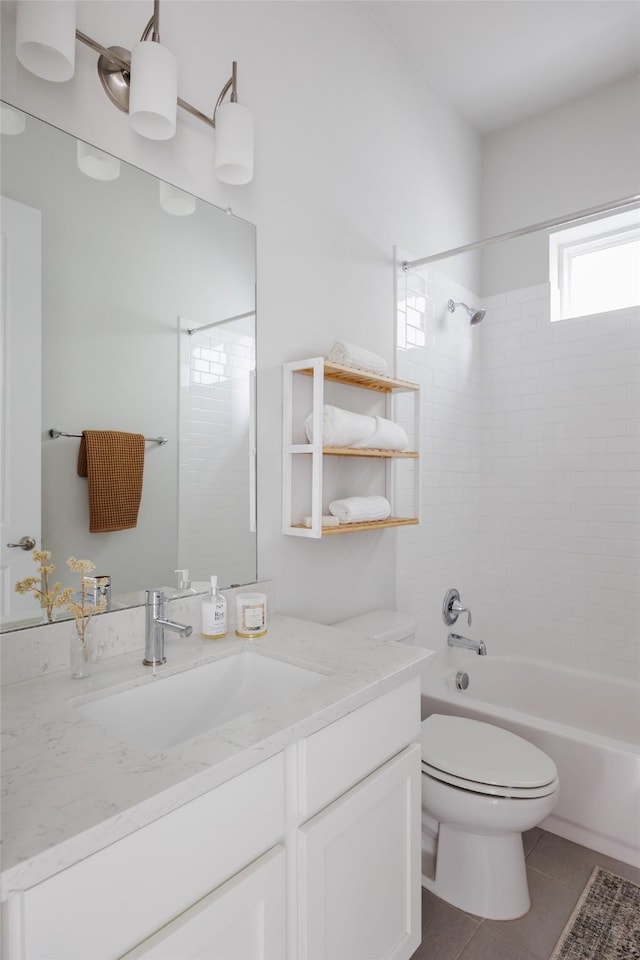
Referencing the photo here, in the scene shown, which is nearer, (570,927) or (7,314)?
(7,314)

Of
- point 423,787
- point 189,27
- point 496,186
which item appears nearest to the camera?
point 189,27

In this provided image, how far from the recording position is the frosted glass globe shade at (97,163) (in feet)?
4.06

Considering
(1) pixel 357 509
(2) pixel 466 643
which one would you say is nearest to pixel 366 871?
(1) pixel 357 509

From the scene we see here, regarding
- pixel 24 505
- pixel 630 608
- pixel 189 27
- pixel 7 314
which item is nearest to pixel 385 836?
pixel 24 505

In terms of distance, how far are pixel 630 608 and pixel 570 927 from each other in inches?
54.4

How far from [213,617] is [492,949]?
118 cm

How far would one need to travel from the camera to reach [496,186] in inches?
117

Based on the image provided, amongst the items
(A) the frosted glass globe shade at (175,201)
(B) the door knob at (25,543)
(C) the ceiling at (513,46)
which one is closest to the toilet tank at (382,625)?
(B) the door knob at (25,543)

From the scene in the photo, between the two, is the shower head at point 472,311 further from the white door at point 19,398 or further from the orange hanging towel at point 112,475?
the white door at point 19,398

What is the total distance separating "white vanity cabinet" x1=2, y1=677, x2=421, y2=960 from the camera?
679mm

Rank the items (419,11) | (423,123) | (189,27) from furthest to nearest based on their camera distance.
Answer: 1. (423,123)
2. (419,11)
3. (189,27)

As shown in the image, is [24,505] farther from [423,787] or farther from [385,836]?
[423,787]

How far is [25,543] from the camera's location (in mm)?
1129

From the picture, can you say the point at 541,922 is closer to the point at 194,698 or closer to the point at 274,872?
the point at 274,872
